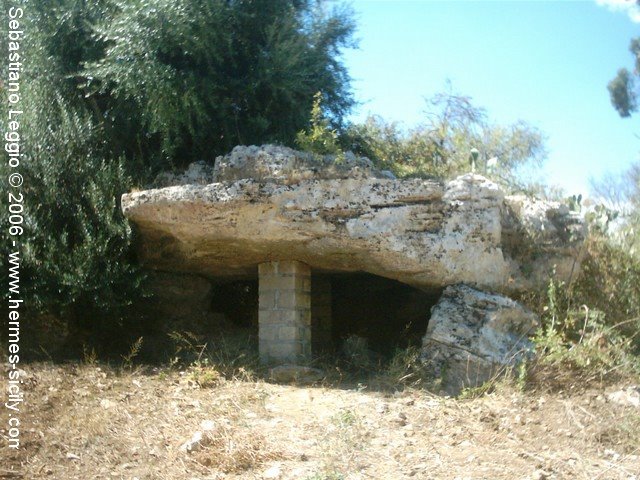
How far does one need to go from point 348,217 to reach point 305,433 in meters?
2.51

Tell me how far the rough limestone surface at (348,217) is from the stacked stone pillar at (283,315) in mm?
437

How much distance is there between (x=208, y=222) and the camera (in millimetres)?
7762

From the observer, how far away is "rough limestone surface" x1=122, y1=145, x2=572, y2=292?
7582 mm

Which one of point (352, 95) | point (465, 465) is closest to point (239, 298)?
point (352, 95)

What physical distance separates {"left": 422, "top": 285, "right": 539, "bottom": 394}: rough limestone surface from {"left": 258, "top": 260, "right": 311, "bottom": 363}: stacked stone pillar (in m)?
1.55

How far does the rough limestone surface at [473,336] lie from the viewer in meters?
7.23

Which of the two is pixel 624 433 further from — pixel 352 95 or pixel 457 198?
pixel 352 95

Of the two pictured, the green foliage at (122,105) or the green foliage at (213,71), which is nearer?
the green foliage at (122,105)

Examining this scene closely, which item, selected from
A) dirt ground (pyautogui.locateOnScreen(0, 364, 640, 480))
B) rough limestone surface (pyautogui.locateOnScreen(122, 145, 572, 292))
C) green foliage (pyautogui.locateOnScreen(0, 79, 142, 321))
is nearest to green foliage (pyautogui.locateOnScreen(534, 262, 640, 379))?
dirt ground (pyautogui.locateOnScreen(0, 364, 640, 480))

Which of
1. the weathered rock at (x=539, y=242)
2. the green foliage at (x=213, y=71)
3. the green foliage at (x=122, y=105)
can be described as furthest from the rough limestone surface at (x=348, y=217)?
the green foliage at (x=213, y=71)

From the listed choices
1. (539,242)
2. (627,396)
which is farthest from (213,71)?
(627,396)

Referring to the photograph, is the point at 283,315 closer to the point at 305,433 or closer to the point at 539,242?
the point at 305,433

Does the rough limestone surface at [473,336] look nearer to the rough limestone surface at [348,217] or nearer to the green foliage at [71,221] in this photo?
the rough limestone surface at [348,217]

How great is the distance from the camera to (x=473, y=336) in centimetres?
737
